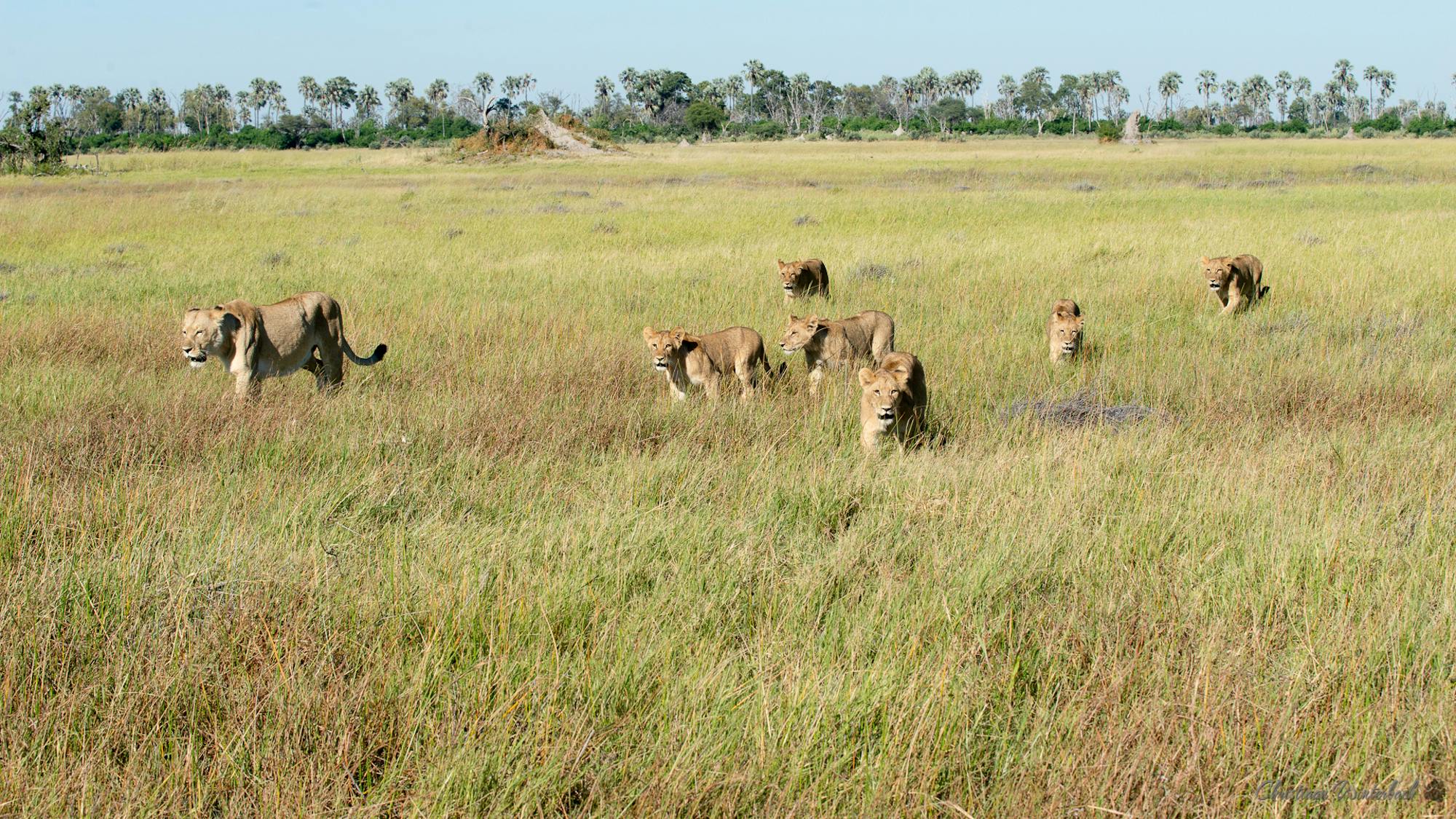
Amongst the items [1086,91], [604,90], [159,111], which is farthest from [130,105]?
[1086,91]

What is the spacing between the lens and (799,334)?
9.54 m

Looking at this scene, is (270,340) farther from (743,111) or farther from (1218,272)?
(743,111)

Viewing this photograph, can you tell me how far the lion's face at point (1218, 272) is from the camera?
12.4m

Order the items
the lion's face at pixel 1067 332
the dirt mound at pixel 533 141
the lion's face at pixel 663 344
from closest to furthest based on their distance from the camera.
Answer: the lion's face at pixel 663 344 → the lion's face at pixel 1067 332 → the dirt mound at pixel 533 141

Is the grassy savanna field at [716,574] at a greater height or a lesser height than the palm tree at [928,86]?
lesser

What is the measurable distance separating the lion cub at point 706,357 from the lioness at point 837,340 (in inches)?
14.2

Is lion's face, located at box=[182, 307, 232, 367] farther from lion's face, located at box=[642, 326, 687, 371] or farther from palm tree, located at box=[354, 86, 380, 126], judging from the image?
palm tree, located at box=[354, 86, 380, 126]

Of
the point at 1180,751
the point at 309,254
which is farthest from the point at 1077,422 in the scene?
the point at 309,254

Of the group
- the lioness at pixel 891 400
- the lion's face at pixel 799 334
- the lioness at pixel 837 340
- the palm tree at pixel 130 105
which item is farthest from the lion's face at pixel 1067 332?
the palm tree at pixel 130 105

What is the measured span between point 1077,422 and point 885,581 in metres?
3.68

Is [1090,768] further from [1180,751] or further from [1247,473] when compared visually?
[1247,473]

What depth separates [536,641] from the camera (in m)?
4.20

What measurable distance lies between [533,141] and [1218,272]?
50.6m

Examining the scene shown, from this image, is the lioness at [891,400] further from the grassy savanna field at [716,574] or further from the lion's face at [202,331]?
the lion's face at [202,331]
